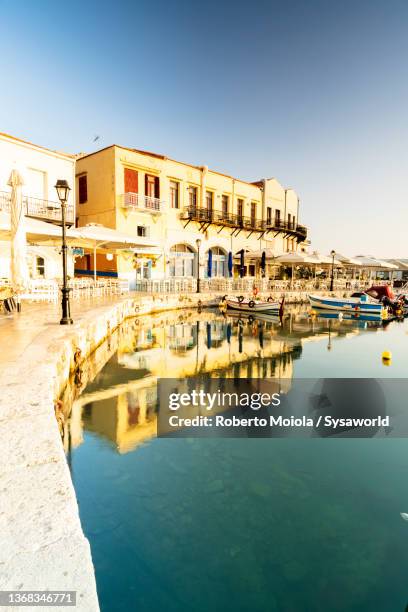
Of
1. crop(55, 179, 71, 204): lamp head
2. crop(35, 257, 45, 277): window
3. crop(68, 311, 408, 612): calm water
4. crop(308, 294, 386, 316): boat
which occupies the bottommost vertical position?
crop(68, 311, 408, 612): calm water

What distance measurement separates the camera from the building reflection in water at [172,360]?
5.21 m

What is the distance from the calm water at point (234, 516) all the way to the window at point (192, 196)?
67.2ft

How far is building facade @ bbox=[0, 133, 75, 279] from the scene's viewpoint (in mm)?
16422

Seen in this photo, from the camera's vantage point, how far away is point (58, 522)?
69.2 inches

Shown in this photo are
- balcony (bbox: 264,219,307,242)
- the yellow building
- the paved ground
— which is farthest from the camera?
balcony (bbox: 264,219,307,242)

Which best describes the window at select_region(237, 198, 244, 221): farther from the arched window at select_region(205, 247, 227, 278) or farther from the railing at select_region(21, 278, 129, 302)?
the railing at select_region(21, 278, 129, 302)

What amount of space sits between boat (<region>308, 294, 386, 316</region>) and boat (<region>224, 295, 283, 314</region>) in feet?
14.5

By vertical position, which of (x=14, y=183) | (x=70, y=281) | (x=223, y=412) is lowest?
(x=223, y=412)

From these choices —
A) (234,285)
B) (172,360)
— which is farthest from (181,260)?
(172,360)

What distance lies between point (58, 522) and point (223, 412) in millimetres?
4448

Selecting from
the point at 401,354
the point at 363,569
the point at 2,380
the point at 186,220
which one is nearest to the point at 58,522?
the point at 363,569

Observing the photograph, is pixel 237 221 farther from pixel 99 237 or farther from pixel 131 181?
pixel 99 237

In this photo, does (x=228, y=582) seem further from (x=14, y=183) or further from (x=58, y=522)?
(x=14, y=183)

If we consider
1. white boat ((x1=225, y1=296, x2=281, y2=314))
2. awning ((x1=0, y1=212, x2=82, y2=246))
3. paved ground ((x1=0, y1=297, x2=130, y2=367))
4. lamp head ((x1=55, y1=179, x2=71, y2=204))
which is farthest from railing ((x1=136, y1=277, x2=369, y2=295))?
lamp head ((x1=55, y1=179, x2=71, y2=204))
